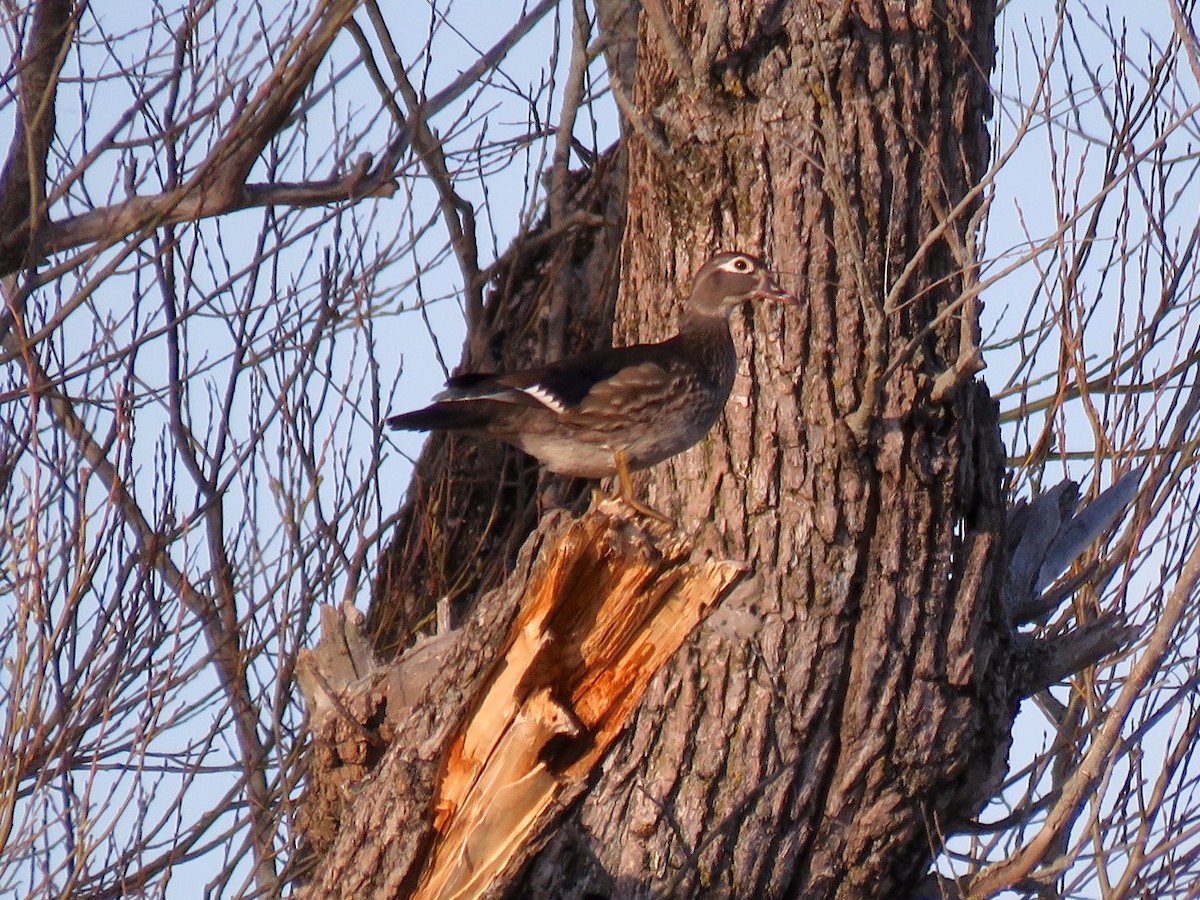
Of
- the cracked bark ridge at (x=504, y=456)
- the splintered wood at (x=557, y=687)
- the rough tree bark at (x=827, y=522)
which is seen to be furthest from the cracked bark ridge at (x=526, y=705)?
the cracked bark ridge at (x=504, y=456)

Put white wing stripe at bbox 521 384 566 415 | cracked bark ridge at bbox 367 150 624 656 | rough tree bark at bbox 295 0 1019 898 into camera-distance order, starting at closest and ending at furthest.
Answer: white wing stripe at bbox 521 384 566 415 → rough tree bark at bbox 295 0 1019 898 → cracked bark ridge at bbox 367 150 624 656

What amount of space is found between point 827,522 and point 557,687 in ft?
5.71

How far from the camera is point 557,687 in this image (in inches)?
152

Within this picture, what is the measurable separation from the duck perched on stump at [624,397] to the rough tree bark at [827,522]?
7.5 inches

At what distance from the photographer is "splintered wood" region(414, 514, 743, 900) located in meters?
3.78

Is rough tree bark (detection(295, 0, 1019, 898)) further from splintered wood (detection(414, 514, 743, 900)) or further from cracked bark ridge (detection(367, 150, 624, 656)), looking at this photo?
cracked bark ridge (detection(367, 150, 624, 656))

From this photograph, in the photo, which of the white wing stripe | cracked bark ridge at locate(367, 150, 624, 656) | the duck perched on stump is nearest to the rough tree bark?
the duck perched on stump

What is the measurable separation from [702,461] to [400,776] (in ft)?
6.66

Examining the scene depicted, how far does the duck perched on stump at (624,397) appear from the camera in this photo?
5.00 m

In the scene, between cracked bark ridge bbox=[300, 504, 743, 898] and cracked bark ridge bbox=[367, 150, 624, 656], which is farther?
cracked bark ridge bbox=[367, 150, 624, 656]

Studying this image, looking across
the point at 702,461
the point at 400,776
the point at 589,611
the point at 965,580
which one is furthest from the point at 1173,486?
the point at 400,776

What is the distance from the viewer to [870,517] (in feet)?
17.5

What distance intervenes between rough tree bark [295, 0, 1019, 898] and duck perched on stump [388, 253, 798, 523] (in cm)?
19

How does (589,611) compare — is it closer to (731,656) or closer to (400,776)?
(400,776)
